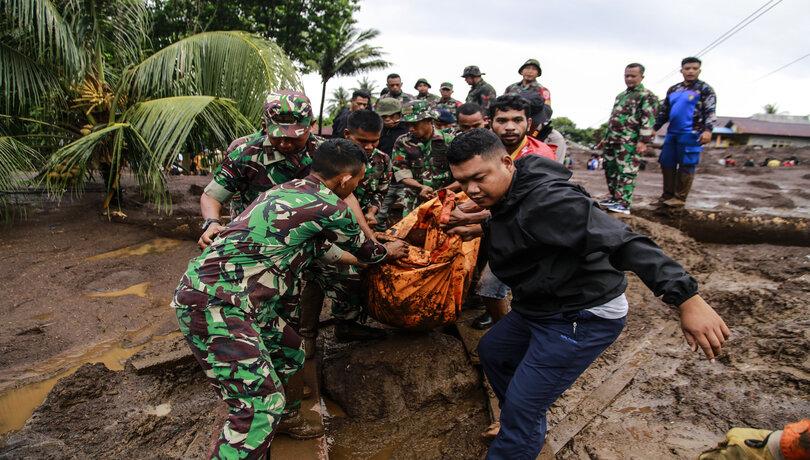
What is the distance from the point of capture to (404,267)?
2779mm

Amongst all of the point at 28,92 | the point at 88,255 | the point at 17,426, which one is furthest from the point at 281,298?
the point at 28,92

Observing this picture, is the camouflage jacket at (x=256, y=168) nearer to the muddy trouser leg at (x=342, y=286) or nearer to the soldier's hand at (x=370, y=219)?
the muddy trouser leg at (x=342, y=286)

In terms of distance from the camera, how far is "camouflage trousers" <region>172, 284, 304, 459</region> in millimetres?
2025

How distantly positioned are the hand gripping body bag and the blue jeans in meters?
4.12

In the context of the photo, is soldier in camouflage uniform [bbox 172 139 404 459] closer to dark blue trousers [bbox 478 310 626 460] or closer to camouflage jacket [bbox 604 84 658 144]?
dark blue trousers [bbox 478 310 626 460]

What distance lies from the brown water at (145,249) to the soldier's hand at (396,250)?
4422 millimetres

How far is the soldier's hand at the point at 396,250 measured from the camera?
108 inches

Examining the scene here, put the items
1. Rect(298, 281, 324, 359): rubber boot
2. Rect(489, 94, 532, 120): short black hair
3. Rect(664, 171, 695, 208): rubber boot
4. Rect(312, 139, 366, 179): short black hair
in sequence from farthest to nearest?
Rect(664, 171, 695, 208): rubber boot < Rect(298, 281, 324, 359): rubber boot < Rect(489, 94, 532, 120): short black hair < Rect(312, 139, 366, 179): short black hair

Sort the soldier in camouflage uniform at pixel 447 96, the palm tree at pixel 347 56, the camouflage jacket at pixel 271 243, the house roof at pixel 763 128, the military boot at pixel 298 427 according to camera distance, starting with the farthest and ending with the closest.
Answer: the house roof at pixel 763 128
the palm tree at pixel 347 56
the soldier in camouflage uniform at pixel 447 96
the military boot at pixel 298 427
the camouflage jacket at pixel 271 243

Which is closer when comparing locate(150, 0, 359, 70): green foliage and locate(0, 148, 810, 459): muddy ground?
locate(0, 148, 810, 459): muddy ground

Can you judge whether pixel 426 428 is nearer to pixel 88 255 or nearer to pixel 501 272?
pixel 501 272

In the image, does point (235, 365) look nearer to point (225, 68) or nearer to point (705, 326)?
point (705, 326)

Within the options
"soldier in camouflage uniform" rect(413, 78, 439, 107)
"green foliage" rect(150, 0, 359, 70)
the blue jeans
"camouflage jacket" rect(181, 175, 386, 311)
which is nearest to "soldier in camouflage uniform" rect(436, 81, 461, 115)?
"soldier in camouflage uniform" rect(413, 78, 439, 107)

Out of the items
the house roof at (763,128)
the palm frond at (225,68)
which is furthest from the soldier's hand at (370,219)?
the house roof at (763,128)
